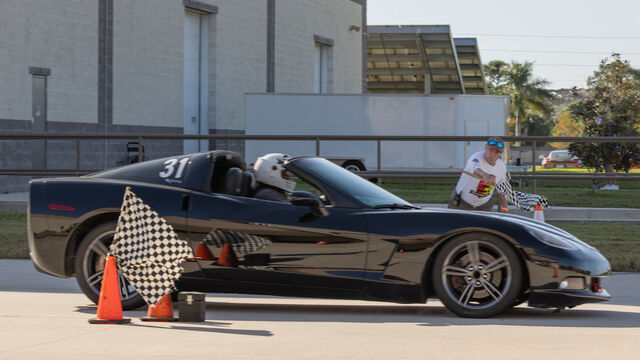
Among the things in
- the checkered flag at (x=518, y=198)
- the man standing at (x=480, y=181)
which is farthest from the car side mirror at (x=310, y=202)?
the checkered flag at (x=518, y=198)

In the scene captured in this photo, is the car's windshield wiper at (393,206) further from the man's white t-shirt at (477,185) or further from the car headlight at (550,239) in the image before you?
the man's white t-shirt at (477,185)

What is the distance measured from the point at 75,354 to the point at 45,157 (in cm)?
2023

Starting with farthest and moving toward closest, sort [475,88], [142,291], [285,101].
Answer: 1. [475,88]
2. [285,101]
3. [142,291]

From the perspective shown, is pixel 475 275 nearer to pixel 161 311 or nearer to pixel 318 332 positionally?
pixel 318 332

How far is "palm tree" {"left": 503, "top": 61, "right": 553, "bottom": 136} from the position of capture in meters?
95.8

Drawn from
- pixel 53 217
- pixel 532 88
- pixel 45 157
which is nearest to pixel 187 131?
pixel 45 157

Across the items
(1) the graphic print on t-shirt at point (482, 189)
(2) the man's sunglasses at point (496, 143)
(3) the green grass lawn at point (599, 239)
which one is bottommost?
(3) the green grass lawn at point (599, 239)

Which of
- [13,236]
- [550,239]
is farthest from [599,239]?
[13,236]

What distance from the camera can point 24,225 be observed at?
51.4ft

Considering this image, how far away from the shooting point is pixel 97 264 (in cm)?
778

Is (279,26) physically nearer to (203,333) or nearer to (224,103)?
(224,103)

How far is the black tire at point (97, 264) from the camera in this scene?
770 centimetres

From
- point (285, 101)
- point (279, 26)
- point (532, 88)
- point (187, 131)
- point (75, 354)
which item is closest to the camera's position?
point (75, 354)

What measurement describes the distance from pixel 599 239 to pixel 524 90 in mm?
85299
